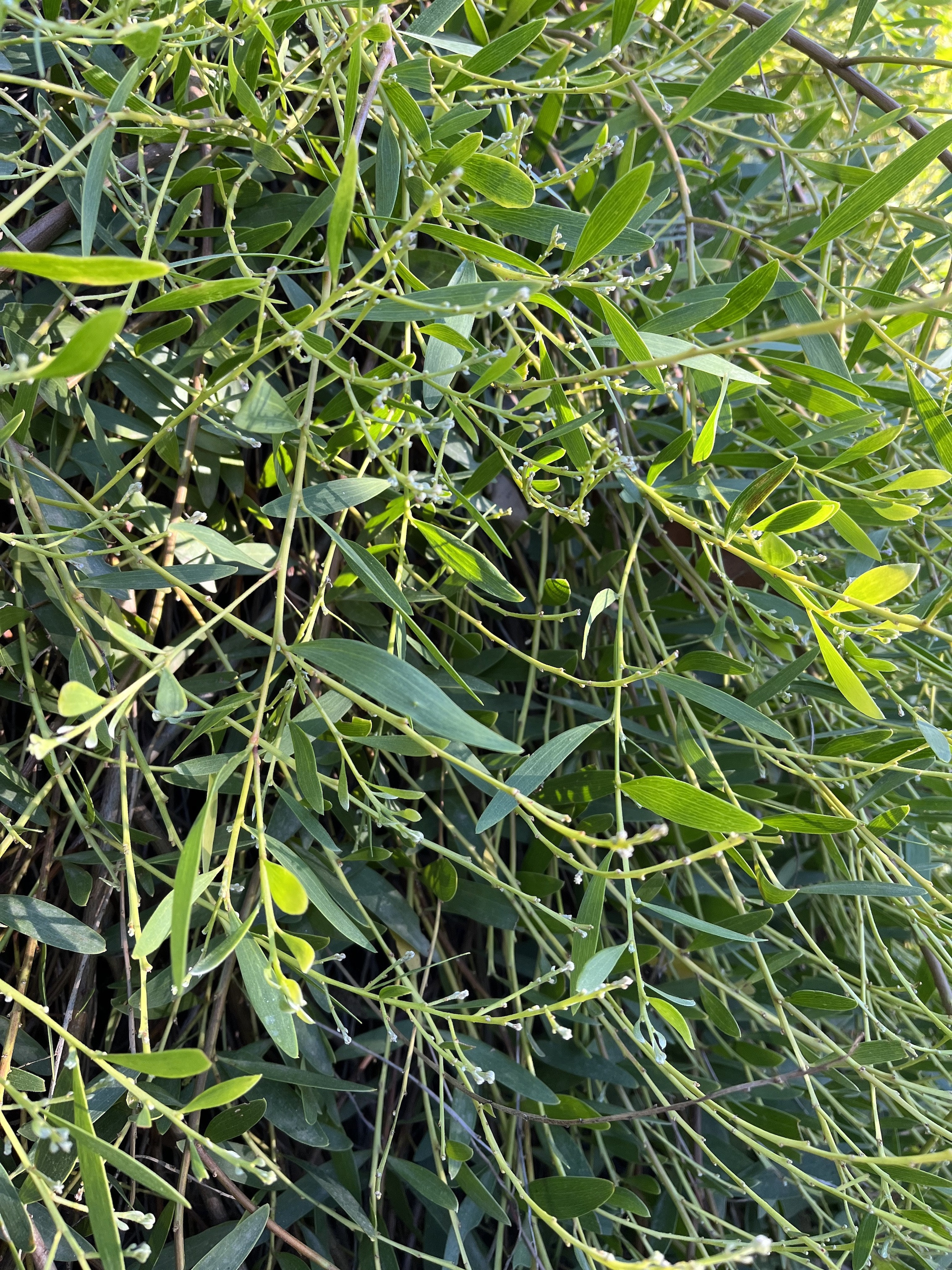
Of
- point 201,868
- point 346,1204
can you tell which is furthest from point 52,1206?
point 346,1204

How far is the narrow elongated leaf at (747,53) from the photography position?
0.42 metres

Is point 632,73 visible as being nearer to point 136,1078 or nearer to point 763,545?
point 763,545

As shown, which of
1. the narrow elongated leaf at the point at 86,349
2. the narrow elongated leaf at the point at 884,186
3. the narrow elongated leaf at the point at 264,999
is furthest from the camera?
the narrow elongated leaf at the point at 884,186

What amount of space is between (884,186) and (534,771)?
0.32 meters

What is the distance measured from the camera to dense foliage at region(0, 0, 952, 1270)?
36 cm

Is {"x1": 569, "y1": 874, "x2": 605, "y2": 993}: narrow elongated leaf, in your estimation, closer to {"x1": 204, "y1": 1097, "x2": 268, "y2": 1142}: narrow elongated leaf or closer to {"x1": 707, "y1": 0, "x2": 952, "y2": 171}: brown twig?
{"x1": 204, "y1": 1097, "x2": 268, "y2": 1142}: narrow elongated leaf

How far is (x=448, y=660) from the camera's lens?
546 millimetres

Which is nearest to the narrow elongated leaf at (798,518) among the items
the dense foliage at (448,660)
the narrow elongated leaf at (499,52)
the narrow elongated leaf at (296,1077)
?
the dense foliage at (448,660)

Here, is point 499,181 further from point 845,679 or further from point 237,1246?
point 237,1246

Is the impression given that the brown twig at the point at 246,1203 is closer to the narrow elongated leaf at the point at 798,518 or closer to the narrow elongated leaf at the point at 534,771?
the narrow elongated leaf at the point at 534,771

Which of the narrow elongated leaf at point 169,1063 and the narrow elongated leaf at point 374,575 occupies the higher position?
the narrow elongated leaf at point 374,575

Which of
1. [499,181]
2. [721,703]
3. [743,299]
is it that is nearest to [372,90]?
[499,181]

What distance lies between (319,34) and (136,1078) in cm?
49

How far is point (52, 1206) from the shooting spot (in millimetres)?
300
